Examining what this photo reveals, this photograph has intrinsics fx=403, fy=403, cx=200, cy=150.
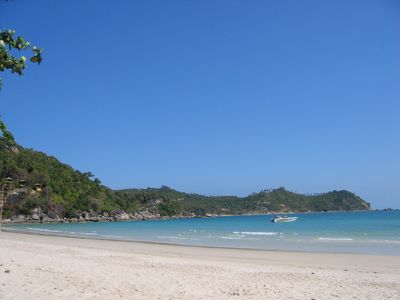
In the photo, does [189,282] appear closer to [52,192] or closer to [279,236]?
[279,236]

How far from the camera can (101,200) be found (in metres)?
143

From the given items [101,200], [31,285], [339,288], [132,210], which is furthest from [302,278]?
[132,210]

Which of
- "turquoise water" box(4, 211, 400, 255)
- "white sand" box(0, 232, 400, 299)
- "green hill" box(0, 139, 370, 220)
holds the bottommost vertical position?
"turquoise water" box(4, 211, 400, 255)

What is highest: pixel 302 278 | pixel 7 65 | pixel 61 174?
pixel 61 174

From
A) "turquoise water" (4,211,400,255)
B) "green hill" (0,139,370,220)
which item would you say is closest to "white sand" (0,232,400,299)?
"turquoise water" (4,211,400,255)

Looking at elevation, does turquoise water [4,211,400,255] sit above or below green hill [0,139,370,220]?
below

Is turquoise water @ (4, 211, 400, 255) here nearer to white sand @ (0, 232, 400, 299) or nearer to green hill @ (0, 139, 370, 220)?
white sand @ (0, 232, 400, 299)

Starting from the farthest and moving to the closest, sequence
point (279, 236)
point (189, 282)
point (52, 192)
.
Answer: point (52, 192) < point (279, 236) < point (189, 282)

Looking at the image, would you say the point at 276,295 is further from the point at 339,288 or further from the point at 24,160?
the point at 24,160

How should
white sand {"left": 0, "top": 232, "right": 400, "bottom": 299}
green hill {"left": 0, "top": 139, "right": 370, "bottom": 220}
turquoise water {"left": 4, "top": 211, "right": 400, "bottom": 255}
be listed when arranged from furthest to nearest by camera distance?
green hill {"left": 0, "top": 139, "right": 370, "bottom": 220}, turquoise water {"left": 4, "top": 211, "right": 400, "bottom": 255}, white sand {"left": 0, "top": 232, "right": 400, "bottom": 299}

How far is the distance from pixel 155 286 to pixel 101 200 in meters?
137

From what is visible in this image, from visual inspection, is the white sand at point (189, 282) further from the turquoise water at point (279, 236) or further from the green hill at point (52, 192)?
the green hill at point (52, 192)

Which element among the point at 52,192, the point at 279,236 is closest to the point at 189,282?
the point at 279,236

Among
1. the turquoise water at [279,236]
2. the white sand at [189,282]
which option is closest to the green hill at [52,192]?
the turquoise water at [279,236]
